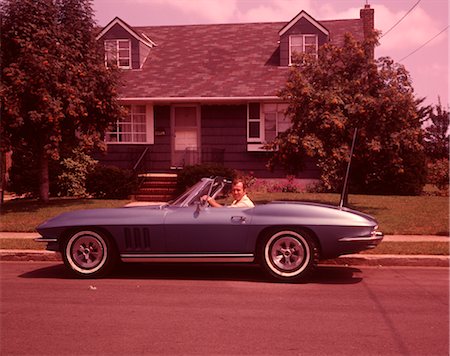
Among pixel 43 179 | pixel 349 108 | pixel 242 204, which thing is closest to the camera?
pixel 242 204

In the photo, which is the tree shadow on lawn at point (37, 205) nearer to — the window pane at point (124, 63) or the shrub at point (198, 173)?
the shrub at point (198, 173)

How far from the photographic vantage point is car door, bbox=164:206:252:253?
7.57 meters

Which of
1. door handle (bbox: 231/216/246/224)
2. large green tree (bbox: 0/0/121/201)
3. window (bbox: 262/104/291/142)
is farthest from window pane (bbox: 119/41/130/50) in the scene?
door handle (bbox: 231/216/246/224)

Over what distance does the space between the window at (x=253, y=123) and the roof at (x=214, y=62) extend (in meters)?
0.74

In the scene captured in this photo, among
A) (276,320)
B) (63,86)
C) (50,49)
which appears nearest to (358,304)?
(276,320)

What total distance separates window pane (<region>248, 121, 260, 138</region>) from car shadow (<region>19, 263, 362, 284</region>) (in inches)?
513

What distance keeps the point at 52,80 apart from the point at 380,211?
357 inches

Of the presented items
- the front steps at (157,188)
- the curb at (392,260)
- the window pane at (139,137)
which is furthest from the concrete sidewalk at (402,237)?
the window pane at (139,137)

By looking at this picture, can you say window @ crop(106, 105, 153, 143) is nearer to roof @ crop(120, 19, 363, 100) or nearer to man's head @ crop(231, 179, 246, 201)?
roof @ crop(120, 19, 363, 100)

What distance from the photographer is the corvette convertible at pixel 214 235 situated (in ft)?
24.6

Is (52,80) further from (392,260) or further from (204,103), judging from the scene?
(392,260)

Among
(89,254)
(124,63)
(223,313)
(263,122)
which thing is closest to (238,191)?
(89,254)

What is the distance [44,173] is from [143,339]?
13.0 metres

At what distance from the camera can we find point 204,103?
21.8 m
